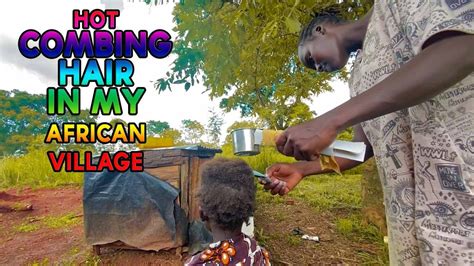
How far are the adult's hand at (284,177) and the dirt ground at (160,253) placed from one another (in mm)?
2031

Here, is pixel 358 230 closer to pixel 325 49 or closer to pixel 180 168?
pixel 180 168

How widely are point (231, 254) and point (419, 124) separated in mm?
908

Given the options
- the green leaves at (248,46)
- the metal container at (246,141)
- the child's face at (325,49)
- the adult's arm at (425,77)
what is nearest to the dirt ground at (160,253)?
the green leaves at (248,46)

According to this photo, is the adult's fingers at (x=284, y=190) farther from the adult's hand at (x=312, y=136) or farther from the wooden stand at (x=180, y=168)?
the wooden stand at (x=180, y=168)

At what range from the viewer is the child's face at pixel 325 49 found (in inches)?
48.0

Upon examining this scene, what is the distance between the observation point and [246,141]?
4.02 ft

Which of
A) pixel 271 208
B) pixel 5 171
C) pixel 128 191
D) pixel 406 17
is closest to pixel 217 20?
pixel 128 191

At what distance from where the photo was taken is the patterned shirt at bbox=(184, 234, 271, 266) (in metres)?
1.37

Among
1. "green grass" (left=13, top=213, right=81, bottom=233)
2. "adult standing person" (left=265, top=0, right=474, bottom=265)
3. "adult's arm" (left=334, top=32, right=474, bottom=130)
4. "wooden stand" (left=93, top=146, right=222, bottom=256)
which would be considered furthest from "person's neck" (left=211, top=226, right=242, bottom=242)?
"green grass" (left=13, top=213, right=81, bottom=233)

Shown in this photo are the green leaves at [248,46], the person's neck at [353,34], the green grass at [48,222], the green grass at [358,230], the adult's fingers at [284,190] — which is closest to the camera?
the person's neck at [353,34]

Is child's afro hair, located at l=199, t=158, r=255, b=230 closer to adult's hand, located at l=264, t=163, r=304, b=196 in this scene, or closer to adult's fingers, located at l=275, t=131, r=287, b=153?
adult's hand, located at l=264, t=163, r=304, b=196

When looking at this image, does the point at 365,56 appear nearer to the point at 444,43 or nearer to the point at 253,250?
the point at 444,43

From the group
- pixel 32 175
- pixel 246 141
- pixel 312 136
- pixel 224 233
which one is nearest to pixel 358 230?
pixel 224 233

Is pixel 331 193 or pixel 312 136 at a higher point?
pixel 312 136
